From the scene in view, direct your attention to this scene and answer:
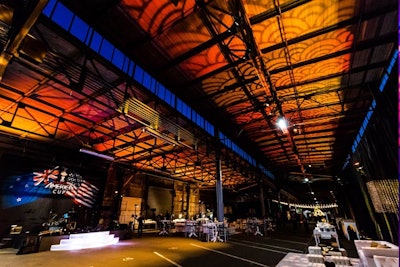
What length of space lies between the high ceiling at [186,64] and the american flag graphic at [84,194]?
123 inches

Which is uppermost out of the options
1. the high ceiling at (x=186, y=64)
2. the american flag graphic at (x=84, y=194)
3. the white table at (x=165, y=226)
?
the high ceiling at (x=186, y=64)

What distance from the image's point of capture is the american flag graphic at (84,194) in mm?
12000

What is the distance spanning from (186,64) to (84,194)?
11.7 m

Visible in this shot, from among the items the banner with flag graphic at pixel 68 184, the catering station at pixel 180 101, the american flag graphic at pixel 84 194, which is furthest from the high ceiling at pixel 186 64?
the american flag graphic at pixel 84 194

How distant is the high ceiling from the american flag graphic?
10.2 feet

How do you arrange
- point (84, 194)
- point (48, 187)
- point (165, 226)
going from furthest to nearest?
point (165, 226)
point (84, 194)
point (48, 187)

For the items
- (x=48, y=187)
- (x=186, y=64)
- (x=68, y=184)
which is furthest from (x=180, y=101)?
(x=48, y=187)

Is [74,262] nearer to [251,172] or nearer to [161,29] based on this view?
[161,29]

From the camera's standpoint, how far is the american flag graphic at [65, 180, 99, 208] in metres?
12.0

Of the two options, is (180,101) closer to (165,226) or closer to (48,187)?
(48,187)

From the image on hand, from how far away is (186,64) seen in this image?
691cm

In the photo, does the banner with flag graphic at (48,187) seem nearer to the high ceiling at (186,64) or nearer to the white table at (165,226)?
the high ceiling at (186,64)

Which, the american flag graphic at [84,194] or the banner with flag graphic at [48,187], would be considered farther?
the american flag graphic at [84,194]

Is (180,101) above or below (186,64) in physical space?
below
